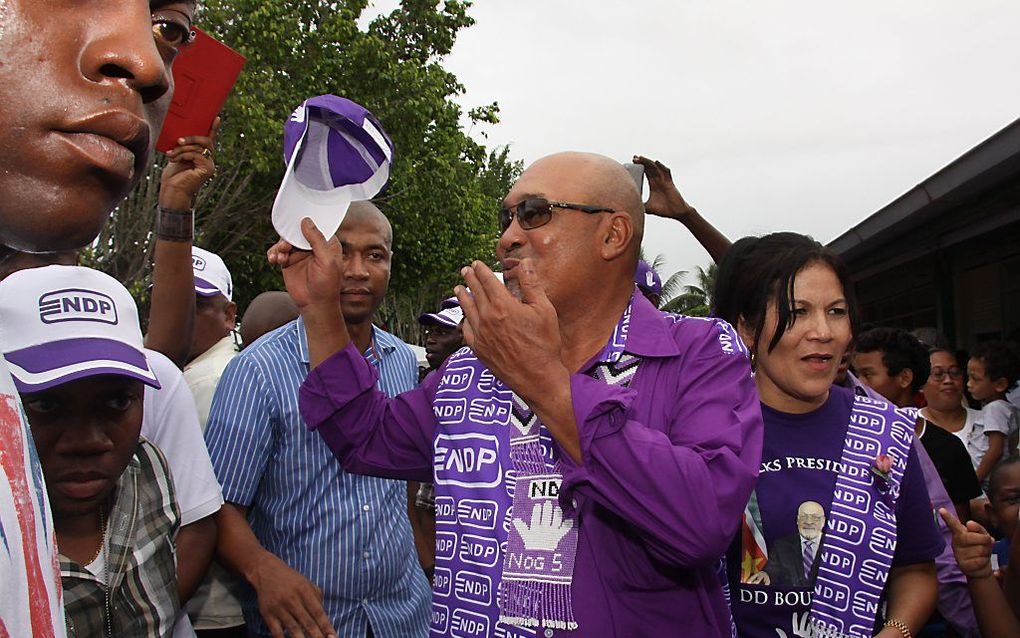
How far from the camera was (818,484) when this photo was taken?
250cm

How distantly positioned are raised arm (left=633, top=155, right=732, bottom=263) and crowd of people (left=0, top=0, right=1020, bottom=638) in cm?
98

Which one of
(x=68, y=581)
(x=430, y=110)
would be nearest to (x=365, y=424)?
(x=68, y=581)

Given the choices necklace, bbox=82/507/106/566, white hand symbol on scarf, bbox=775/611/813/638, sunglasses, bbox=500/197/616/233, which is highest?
sunglasses, bbox=500/197/616/233

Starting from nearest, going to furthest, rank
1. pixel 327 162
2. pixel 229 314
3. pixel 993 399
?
pixel 327 162 < pixel 229 314 < pixel 993 399

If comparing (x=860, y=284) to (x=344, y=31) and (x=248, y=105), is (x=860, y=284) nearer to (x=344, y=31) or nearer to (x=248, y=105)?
(x=344, y=31)

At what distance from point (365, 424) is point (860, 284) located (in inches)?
681

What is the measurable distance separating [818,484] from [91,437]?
1990 millimetres

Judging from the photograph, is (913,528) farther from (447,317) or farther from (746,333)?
(447,317)

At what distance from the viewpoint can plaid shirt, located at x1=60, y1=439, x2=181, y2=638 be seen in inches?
71.1

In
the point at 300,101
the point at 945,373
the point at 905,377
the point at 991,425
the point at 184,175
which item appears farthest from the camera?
the point at 300,101

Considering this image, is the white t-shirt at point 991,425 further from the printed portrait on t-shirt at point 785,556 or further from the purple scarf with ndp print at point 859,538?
the printed portrait on t-shirt at point 785,556

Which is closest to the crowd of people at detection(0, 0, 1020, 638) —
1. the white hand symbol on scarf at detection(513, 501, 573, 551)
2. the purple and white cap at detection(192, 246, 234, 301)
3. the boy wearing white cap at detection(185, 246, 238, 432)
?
the white hand symbol on scarf at detection(513, 501, 573, 551)

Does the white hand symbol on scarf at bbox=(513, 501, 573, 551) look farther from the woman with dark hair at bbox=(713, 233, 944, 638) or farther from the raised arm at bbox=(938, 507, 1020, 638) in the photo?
the raised arm at bbox=(938, 507, 1020, 638)

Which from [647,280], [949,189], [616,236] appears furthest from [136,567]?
[949,189]
